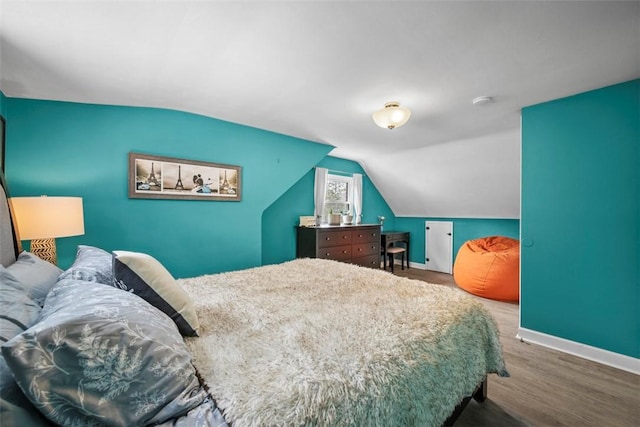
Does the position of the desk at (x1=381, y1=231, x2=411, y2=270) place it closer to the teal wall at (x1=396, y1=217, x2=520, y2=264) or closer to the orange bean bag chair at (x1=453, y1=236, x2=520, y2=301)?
the teal wall at (x1=396, y1=217, x2=520, y2=264)

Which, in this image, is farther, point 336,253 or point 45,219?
point 336,253

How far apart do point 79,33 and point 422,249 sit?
578cm

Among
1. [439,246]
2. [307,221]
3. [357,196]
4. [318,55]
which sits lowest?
[439,246]

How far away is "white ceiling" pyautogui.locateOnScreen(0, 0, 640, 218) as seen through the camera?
133 cm

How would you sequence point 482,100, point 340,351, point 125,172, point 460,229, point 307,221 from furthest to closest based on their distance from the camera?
point 460,229, point 307,221, point 125,172, point 482,100, point 340,351

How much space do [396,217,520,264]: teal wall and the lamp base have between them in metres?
5.64

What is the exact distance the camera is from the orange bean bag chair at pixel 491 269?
11.5 ft

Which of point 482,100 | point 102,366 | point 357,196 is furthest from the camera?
point 357,196

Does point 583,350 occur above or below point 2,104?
below

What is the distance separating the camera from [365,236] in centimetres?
448

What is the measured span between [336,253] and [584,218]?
282 centimetres

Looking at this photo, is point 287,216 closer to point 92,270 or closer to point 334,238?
point 334,238

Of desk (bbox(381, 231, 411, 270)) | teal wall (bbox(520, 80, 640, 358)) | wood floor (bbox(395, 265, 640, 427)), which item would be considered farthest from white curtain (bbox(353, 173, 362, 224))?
wood floor (bbox(395, 265, 640, 427))

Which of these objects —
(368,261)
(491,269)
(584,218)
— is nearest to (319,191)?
(368,261)
